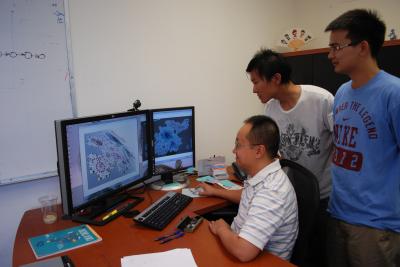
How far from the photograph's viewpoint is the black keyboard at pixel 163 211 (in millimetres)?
1355

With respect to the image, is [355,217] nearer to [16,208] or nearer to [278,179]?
[278,179]

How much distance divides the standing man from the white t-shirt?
268 mm

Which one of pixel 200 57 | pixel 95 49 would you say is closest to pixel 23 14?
pixel 95 49

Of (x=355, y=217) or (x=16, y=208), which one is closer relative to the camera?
(x=355, y=217)

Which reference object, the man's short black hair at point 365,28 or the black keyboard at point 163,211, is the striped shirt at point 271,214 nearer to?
the black keyboard at point 163,211

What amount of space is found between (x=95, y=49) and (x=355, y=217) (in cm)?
178

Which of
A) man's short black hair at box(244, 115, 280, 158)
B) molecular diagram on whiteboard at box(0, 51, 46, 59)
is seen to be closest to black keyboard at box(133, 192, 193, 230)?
man's short black hair at box(244, 115, 280, 158)

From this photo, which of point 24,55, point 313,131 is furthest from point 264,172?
point 24,55

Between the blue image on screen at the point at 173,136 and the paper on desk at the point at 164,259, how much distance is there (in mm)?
887

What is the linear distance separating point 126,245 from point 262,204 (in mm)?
601

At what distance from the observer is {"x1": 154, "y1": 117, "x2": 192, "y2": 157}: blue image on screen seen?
1.92m

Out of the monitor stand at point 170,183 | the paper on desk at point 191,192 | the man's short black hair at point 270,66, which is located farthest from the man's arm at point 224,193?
the man's short black hair at point 270,66

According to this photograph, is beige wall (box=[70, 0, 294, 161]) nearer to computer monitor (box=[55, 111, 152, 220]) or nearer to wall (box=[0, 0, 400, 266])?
wall (box=[0, 0, 400, 266])

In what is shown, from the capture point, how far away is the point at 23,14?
1562 mm
